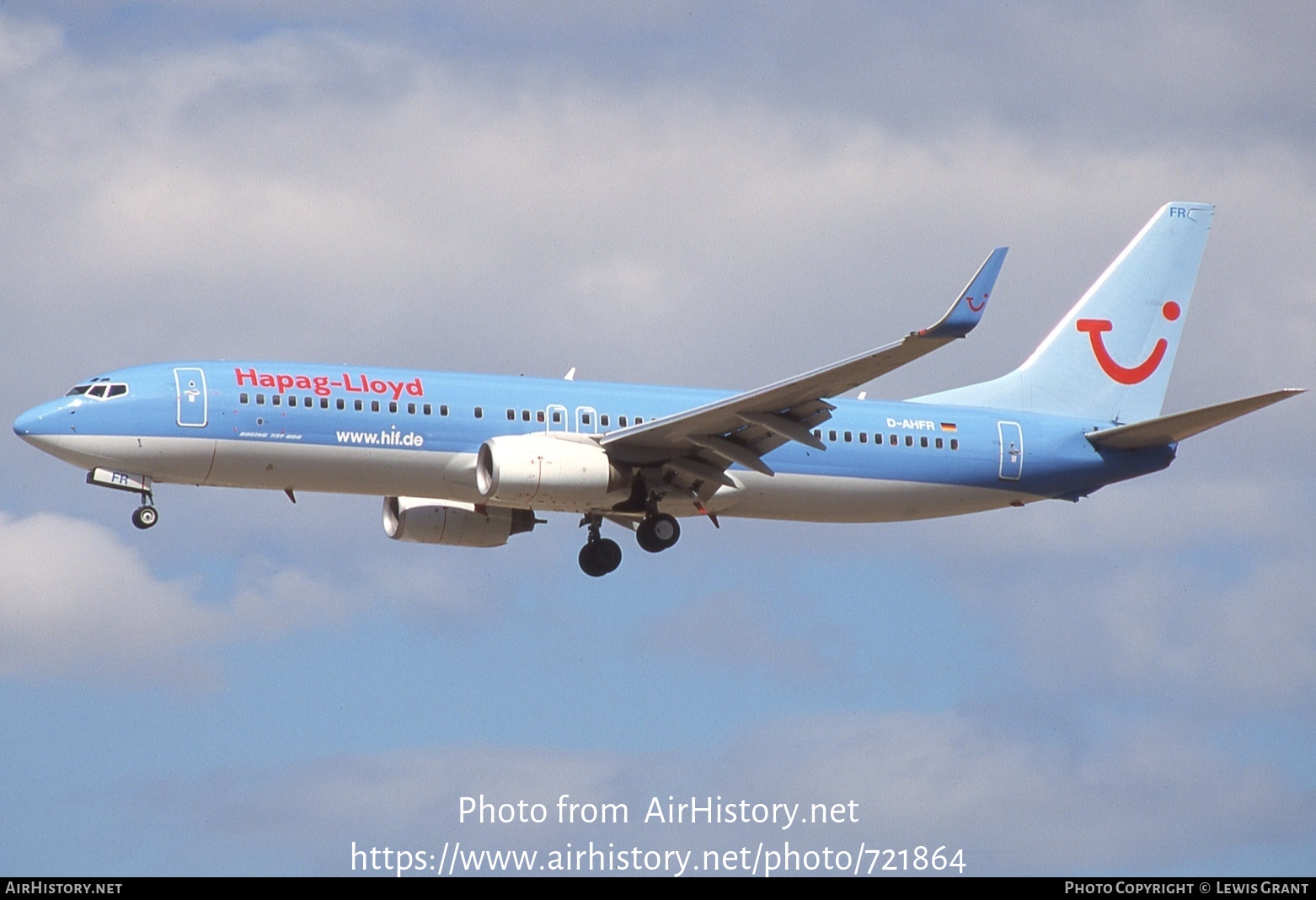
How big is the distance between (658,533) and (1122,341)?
55.2 ft

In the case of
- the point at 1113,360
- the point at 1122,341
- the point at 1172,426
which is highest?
the point at 1122,341

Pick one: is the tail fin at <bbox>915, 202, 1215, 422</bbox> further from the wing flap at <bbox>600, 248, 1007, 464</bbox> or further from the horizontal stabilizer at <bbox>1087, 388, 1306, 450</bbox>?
the wing flap at <bbox>600, 248, 1007, 464</bbox>

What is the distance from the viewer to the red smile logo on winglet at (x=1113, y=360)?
55.6 m

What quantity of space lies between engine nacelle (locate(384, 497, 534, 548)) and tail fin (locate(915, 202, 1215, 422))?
11.7 metres

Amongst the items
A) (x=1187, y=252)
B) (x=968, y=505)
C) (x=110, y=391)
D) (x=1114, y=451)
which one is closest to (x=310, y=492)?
(x=110, y=391)

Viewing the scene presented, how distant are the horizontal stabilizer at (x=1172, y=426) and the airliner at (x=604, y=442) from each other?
2.7 inches

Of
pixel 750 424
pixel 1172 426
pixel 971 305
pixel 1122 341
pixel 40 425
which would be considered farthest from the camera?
pixel 1122 341

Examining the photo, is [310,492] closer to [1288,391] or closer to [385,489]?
[385,489]

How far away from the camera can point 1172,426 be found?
4947 centimetres

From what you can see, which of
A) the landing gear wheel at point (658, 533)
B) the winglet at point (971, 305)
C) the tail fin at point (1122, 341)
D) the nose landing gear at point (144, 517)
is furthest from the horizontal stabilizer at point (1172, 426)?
the nose landing gear at point (144, 517)

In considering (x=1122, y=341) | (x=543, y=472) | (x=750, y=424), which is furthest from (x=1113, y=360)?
(x=543, y=472)

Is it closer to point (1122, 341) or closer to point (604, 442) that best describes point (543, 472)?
point (604, 442)

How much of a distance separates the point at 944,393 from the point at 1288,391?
43.8ft

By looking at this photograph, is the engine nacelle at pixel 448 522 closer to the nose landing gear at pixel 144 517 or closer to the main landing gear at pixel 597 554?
the main landing gear at pixel 597 554
